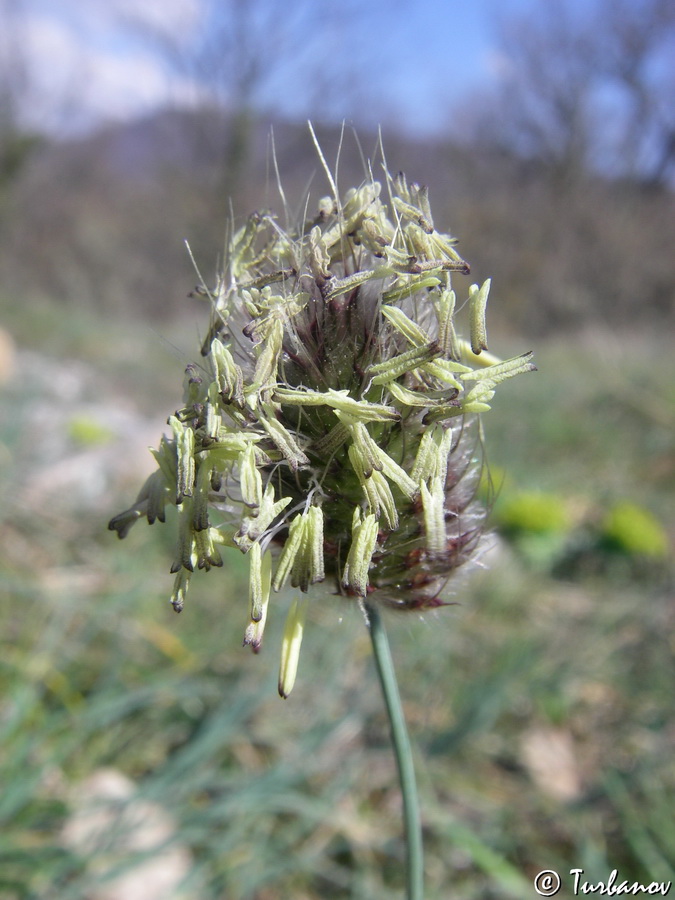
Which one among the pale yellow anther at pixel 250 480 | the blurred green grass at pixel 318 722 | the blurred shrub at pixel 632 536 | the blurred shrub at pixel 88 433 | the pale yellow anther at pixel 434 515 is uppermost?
the blurred shrub at pixel 88 433

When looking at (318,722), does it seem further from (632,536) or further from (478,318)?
(632,536)

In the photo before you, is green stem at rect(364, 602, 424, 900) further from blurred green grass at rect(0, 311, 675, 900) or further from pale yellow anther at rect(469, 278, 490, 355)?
pale yellow anther at rect(469, 278, 490, 355)

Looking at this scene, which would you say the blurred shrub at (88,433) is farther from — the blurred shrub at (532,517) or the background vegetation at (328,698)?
the blurred shrub at (532,517)

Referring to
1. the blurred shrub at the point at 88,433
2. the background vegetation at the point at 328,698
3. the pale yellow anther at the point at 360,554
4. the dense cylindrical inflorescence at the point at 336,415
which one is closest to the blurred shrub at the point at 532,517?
Result: the background vegetation at the point at 328,698

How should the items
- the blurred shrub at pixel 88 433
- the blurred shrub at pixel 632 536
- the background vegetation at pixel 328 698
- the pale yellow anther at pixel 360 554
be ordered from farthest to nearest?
the blurred shrub at pixel 88 433 → the blurred shrub at pixel 632 536 → the background vegetation at pixel 328 698 → the pale yellow anther at pixel 360 554

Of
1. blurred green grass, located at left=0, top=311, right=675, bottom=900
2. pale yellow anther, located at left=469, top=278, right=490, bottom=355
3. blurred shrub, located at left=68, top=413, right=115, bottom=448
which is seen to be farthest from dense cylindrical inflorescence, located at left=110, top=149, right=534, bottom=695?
blurred shrub, located at left=68, top=413, right=115, bottom=448

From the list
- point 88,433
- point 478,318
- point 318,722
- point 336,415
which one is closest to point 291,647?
point 336,415
